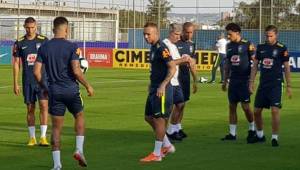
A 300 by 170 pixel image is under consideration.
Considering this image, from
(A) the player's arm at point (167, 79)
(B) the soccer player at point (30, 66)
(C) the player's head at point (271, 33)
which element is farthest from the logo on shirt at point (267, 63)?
(B) the soccer player at point (30, 66)

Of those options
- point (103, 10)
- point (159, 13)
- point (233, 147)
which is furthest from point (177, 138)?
point (103, 10)

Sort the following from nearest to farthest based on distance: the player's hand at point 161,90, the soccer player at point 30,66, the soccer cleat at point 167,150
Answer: the player's hand at point 161,90 → the soccer cleat at point 167,150 → the soccer player at point 30,66

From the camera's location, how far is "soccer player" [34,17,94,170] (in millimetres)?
11094

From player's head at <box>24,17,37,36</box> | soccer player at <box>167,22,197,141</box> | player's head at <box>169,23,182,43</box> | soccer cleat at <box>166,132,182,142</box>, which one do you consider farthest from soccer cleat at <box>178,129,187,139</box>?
player's head at <box>24,17,37,36</box>

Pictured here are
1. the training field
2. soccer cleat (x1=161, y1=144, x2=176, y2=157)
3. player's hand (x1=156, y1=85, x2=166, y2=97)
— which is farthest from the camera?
soccer cleat (x1=161, y1=144, x2=176, y2=157)

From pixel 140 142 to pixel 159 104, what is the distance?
85.0 inches

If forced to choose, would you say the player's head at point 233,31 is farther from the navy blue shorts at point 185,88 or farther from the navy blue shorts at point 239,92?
the navy blue shorts at point 185,88

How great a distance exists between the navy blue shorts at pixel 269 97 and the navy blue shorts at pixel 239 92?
343 mm

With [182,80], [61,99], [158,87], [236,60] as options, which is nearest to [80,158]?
[61,99]

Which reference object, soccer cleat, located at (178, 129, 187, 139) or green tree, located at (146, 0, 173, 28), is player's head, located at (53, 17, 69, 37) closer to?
soccer cleat, located at (178, 129, 187, 139)

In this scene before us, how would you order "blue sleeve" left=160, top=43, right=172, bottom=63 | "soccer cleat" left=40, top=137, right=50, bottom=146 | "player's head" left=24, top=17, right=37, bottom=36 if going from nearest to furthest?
"blue sleeve" left=160, top=43, right=172, bottom=63
"player's head" left=24, top=17, right=37, bottom=36
"soccer cleat" left=40, top=137, right=50, bottom=146

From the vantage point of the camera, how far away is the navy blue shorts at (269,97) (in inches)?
546

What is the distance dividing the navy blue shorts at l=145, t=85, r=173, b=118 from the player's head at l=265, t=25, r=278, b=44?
8.36 feet

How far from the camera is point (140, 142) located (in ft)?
46.4
